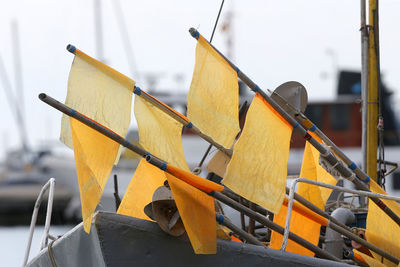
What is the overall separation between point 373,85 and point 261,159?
326 cm

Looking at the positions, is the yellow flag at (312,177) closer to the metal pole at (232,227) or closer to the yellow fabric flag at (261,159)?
the yellow fabric flag at (261,159)

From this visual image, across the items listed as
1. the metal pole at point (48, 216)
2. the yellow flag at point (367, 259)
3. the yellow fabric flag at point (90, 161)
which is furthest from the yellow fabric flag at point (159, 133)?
the yellow flag at point (367, 259)

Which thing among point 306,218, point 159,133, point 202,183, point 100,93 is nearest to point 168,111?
point 159,133

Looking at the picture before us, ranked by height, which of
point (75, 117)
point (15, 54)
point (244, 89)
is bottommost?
point (75, 117)

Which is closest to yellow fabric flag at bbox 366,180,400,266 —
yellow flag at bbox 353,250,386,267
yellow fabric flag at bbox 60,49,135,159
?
yellow flag at bbox 353,250,386,267

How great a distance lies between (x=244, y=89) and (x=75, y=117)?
2370cm

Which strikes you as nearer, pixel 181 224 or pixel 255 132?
pixel 181 224

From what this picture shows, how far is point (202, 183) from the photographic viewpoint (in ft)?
18.9

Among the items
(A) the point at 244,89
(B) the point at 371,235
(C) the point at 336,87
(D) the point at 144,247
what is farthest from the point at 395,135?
(D) the point at 144,247

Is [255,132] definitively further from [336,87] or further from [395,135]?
[336,87]

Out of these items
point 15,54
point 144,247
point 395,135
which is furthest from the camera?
point 15,54

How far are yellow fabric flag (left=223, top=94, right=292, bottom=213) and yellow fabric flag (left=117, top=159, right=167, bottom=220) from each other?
4.65 ft

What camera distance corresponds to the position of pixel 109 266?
580cm

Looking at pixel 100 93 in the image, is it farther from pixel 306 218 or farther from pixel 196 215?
pixel 306 218
